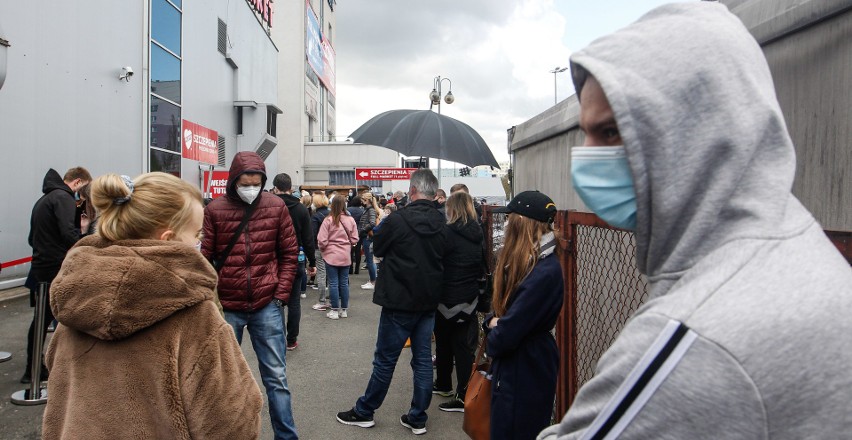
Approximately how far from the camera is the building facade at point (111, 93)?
8680mm

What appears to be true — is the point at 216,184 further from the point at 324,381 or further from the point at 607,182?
the point at 607,182

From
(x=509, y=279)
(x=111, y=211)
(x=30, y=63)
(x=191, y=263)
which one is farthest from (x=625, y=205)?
(x=30, y=63)

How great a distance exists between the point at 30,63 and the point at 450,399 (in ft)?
28.9

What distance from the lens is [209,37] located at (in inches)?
717

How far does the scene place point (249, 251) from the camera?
4.05m

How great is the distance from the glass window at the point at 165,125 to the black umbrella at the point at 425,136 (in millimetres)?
9557

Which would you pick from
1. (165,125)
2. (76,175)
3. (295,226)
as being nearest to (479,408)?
(295,226)

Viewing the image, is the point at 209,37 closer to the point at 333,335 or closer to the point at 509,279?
the point at 333,335

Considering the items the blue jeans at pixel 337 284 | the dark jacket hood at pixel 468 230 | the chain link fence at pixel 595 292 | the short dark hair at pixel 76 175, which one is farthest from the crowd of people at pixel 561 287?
the blue jeans at pixel 337 284

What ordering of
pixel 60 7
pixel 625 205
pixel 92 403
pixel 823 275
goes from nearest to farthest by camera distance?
pixel 823 275 < pixel 625 205 < pixel 92 403 < pixel 60 7

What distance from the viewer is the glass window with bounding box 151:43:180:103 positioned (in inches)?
549

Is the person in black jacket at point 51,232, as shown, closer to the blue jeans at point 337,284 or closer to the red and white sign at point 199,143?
the blue jeans at point 337,284

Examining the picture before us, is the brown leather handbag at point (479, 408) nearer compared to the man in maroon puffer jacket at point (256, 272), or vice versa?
the brown leather handbag at point (479, 408)

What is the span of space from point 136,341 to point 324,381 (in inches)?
165
